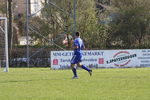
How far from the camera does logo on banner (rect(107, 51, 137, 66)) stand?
31.4 metres

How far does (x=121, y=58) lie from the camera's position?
1241 inches

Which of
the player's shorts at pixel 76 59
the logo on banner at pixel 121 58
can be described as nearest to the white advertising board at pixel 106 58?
the logo on banner at pixel 121 58

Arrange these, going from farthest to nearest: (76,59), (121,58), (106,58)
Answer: (121,58) < (106,58) < (76,59)

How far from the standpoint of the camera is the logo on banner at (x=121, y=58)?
31375 millimetres

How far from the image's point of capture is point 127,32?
182ft

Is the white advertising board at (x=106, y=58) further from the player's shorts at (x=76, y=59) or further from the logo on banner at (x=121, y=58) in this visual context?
the player's shorts at (x=76, y=59)

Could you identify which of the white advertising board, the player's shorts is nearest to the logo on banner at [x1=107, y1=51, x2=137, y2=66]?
the white advertising board

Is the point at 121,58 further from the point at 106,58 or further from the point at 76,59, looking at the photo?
the point at 76,59

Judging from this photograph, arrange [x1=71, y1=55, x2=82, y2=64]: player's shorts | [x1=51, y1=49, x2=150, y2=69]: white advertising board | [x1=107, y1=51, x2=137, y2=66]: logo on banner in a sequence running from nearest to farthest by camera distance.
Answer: [x1=71, y1=55, x2=82, y2=64]: player's shorts → [x1=51, y1=49, x2=150, y2=69]: white advertising board → [x1=107, y1=51, x2=137, y2=66]: logo on banner

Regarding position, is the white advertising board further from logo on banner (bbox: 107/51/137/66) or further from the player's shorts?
the player's shorts

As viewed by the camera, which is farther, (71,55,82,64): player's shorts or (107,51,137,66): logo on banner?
(107,51,137,66): logo on banner

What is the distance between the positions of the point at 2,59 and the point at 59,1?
72.1 ft

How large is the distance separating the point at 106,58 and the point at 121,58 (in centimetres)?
110

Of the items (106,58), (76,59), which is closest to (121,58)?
(106,58)
